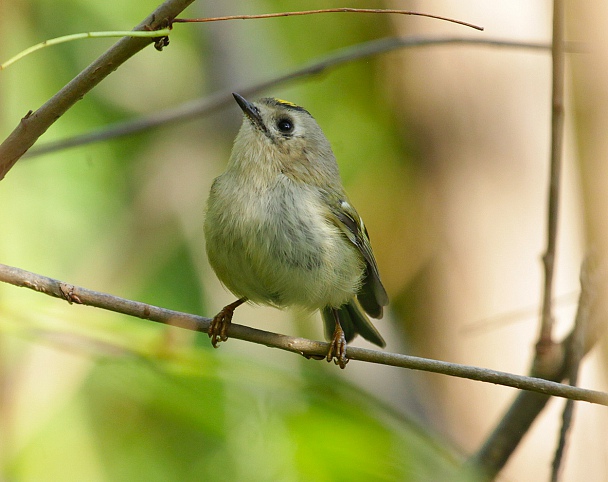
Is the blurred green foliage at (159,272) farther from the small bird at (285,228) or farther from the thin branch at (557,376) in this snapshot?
the small bird at (285,228)

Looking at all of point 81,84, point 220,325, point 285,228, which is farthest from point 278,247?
point 81,84

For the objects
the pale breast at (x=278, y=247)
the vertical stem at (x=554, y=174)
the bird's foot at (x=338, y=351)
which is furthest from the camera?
the bird's foot at (x=338, y=351)

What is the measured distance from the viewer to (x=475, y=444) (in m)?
4.08

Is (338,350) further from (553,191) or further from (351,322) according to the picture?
(553,191)

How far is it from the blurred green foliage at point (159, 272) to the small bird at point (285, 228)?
0.89 ft

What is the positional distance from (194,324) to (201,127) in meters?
3.02

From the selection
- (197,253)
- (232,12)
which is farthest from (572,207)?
(232,12)

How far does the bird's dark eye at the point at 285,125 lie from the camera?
302 centimetres

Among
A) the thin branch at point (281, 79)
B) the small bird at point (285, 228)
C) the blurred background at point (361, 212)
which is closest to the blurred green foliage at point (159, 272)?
the blurred background at point (361, 212)

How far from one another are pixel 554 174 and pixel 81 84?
5.22 feet

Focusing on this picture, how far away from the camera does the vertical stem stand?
2.40m

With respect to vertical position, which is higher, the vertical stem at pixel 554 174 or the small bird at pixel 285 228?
the vertical stem at pixel 554 174

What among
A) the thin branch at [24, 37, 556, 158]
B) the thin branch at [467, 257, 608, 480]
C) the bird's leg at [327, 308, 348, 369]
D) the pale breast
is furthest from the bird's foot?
the thin branch at [24, 37, 556, 158]

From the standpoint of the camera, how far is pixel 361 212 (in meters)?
5.00
